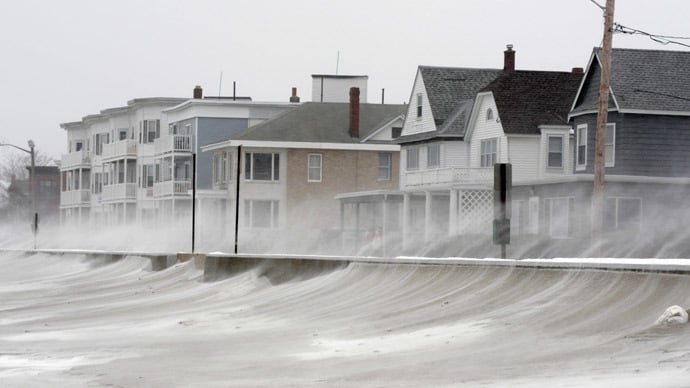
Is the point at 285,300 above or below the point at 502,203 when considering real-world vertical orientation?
below

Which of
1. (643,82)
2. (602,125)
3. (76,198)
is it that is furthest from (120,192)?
(602,125)

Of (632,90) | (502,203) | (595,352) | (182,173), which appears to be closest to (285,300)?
(502,203)

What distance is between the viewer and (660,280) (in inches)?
600

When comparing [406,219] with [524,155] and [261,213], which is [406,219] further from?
[261,213]

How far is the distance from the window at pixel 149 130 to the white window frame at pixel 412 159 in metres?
31.9

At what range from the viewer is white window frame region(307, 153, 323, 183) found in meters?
72.8

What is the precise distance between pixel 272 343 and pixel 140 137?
76107mm

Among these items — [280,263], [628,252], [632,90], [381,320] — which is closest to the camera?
[381,320]

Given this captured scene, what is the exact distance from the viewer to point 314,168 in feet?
239

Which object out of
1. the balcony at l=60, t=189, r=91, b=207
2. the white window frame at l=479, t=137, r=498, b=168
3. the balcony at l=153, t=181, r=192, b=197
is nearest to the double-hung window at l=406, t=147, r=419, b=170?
the white window frame at l=479, t=137, r=498, b=168

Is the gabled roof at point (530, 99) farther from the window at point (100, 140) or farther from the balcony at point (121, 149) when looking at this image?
the window at point (100, 140)

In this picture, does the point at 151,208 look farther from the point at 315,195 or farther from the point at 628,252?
the point at 628,252

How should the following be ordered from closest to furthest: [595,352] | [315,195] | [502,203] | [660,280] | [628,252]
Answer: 1. [595,352]
2. [660,280]
3. [502,203]
4. [628,252]
5. [315,195]

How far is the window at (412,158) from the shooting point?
6197cm
